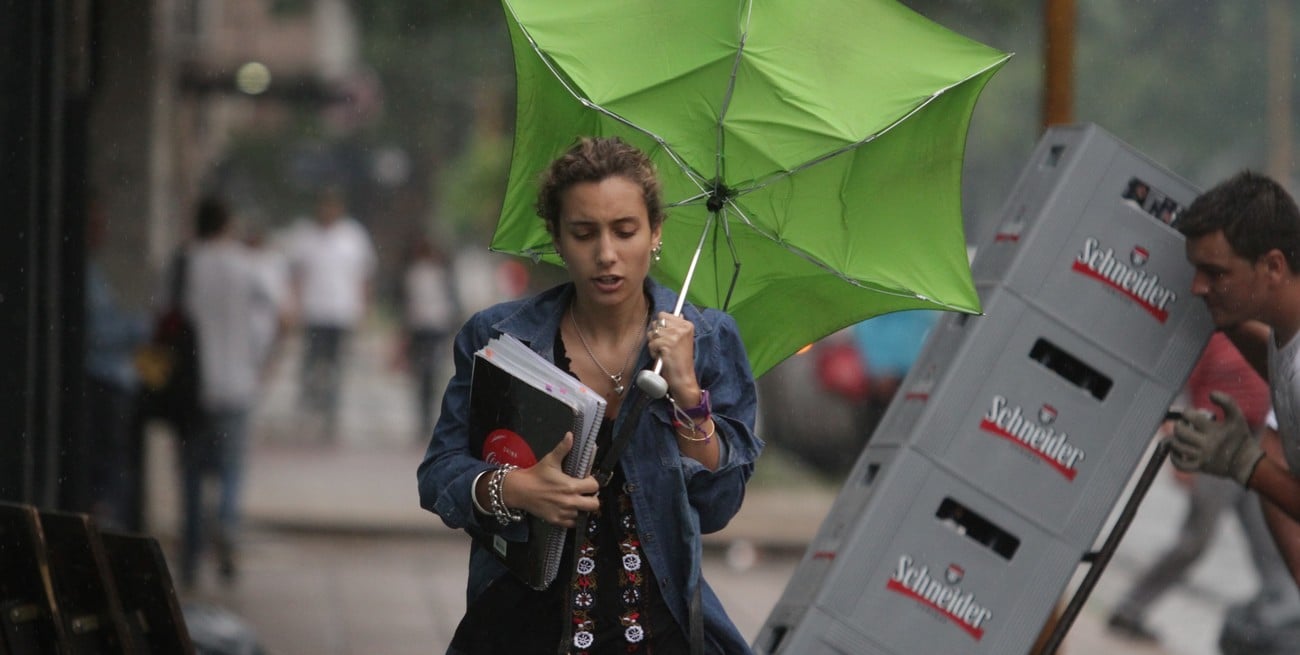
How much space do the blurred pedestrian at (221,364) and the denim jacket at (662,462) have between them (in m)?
6.29

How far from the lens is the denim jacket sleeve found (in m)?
3.00

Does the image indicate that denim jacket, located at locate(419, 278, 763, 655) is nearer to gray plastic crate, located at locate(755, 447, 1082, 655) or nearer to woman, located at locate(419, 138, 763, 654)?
woman, located at locate(419, 138, 763, 654)

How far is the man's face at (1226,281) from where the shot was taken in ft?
13.3

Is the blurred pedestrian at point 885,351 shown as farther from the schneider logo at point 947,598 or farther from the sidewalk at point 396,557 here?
the schneider logo at point 947,598

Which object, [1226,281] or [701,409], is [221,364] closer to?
[1226,281]

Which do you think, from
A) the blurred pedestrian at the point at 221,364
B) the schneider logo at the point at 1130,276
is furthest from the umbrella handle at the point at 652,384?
the blurred pedestrian at the point at 221,364

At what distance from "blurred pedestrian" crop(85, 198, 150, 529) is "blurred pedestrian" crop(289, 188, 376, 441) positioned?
303 inches

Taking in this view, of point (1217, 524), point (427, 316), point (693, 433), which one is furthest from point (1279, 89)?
point (427, 316)

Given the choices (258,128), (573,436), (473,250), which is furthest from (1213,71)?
(258,128)

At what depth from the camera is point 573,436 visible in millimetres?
2818

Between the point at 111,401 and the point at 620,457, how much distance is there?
6.00m

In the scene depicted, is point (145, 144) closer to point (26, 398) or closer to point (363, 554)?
point (363, 554)

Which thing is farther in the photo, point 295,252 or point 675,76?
point 295,252

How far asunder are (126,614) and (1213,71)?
633 cm
